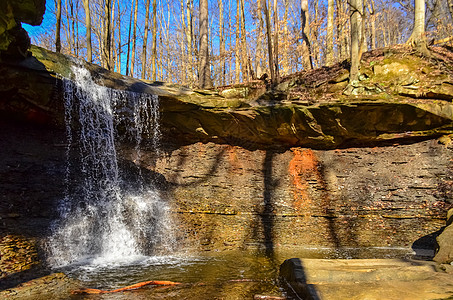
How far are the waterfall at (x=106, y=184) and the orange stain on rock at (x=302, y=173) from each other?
155 inches

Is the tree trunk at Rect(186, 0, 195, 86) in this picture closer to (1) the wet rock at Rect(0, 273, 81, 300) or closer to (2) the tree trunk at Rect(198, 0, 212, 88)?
(2) the tree trunk at Rect(198, 0, 212, 88)

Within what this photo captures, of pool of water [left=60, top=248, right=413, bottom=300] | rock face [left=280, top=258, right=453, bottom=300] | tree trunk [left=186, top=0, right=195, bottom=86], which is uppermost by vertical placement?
tree trunk [left=186, top=0, right=195, bottom=86]

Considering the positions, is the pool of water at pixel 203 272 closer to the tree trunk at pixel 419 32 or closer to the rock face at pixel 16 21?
the rock face at pixel 16 21

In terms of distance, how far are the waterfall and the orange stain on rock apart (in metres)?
3.94

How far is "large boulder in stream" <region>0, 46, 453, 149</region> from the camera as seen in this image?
761cm

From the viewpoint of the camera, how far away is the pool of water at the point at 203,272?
413cm

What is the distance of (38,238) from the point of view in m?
5.79

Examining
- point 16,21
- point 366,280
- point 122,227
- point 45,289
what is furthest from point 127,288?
point 16,21

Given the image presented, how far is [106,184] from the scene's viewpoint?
327 inches

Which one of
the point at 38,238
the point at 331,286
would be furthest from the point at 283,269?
the point at 38,238

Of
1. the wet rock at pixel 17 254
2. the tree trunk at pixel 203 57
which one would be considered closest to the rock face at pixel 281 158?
the wet rock at pixel 17 254

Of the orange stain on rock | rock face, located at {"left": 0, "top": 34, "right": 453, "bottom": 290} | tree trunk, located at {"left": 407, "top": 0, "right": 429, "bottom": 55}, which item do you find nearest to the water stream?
rock face, located at {"left": 0, "top": 34, "right": 453, "bottom": 290}

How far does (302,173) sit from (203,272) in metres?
4.94

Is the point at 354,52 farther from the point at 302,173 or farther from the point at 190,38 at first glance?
the point at 190,38
